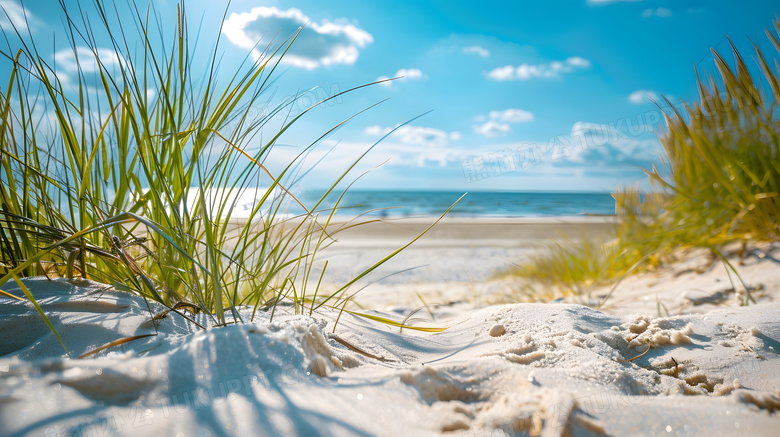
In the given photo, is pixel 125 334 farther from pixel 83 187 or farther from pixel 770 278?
pixel 770 278

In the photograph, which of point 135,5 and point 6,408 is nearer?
point 6,408

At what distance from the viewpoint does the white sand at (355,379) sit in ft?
2.20

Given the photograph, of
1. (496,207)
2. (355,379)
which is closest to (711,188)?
(355,379)

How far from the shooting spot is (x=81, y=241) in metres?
1.12

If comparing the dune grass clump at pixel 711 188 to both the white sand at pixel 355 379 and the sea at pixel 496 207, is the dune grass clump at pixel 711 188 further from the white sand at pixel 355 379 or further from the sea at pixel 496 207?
the white sand at pixel 355 379

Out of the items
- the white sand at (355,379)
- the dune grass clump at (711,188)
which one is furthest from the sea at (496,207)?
the white sand at (355,379)

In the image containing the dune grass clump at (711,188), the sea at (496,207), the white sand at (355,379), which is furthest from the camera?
the sea at (496,207)

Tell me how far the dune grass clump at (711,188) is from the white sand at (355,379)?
42.3 inches

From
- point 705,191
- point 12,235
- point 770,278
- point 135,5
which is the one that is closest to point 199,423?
point 12,235

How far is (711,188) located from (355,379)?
2791 mm

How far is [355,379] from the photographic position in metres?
0.85

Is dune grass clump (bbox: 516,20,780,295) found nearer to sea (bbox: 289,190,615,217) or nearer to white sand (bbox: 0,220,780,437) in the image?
sea (bbox: 289,190,615,217)

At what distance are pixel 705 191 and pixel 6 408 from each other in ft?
10.8

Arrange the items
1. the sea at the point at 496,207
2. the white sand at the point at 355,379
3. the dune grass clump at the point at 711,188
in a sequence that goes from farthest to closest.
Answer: the sea at the point at 496,207 < the dune grass clump at the point at 711,188 < the white sand at the point at 355,379
